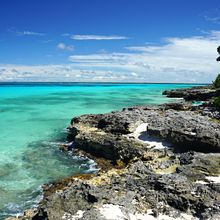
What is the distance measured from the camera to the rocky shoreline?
12867 mm

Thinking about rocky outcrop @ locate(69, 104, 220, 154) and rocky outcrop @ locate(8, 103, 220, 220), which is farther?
rocky outcrop @ locate(69, 104, 220, 154)

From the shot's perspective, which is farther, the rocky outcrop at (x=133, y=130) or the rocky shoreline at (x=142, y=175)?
the rocky outcrop at (x=133, y=130)

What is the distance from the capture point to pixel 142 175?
16.5 m

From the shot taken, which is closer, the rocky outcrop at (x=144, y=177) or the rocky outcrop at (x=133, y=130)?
the rocky outcrop at (x=144, y=177)

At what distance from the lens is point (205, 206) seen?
12992 mm

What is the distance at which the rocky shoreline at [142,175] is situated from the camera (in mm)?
12867

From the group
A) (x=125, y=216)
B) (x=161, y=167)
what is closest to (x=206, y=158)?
(x=161, y=167)

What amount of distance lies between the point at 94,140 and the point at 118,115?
196 inches

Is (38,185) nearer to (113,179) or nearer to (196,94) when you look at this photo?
(113,179)

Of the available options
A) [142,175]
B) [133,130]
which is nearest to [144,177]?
[142,175]

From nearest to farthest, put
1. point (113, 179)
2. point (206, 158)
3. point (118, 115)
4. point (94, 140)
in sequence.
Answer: point (113, 179) → point (206, 158) → point (94, 140) → point (118, 115)

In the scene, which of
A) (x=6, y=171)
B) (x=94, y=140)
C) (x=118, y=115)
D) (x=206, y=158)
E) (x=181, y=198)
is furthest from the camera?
(x=118, y=115)

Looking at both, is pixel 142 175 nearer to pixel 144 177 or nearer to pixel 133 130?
pixel 144 177

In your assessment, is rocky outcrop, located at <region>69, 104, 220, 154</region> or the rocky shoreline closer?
the rocky shoreline
